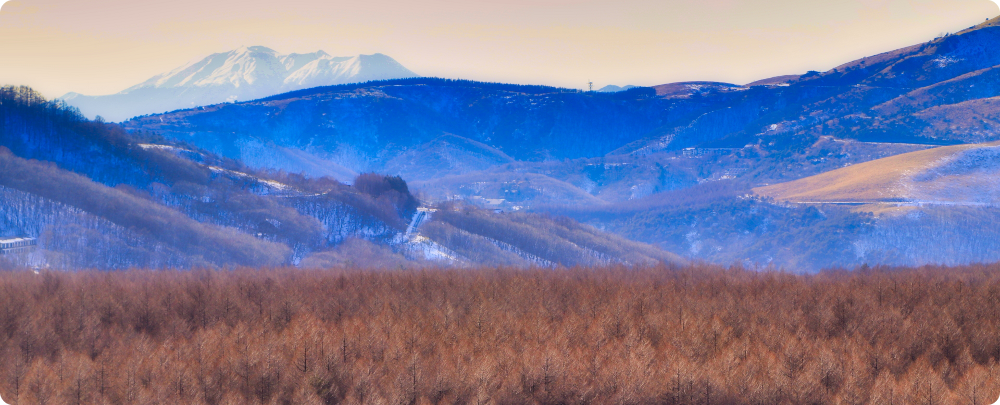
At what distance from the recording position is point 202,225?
169000 mm

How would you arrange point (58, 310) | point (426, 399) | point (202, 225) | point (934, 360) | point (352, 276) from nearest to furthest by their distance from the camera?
1. point (426, 399)
2. point (934, 360)
3. point (58, 310)
4. point (352, 276)
5. point (202, 225)

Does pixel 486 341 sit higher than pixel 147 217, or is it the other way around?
pixel 147 217

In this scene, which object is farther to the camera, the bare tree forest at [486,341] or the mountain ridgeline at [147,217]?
the mountain ridgeline at [147,217]

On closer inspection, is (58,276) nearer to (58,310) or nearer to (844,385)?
(58,310)

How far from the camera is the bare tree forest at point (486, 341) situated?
64.1m

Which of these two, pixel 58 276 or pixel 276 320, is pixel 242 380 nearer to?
pixel 276 320

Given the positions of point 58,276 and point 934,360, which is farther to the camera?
point 58,276

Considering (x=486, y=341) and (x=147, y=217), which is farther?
(x=147, y=217)

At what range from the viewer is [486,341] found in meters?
78.7

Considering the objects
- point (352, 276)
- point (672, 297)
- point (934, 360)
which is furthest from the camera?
point (352, 276)

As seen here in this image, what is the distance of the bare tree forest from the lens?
64.1 meters

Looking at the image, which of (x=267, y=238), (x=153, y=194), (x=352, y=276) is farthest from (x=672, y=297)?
(x=153, y=194)

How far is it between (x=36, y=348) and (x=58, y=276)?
130ft

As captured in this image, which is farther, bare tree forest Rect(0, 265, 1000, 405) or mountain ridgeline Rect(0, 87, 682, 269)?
mountain ridgeline Rect(0, 87, 682, 269)
